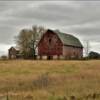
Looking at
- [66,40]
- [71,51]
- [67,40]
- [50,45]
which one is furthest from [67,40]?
[50,45]

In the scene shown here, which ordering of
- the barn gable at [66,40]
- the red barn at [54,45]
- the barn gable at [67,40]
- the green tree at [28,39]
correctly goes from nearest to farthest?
1. the red barn at [54,45]
2. the barn gable at [66,40]
3. the barn gable at [67,40]
4. the green tree at [28,39]

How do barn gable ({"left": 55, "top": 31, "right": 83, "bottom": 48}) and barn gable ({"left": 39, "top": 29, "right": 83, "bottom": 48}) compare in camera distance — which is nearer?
barn gable ({"left": 39, "top": 29, "right": 83, "bottom": 48})

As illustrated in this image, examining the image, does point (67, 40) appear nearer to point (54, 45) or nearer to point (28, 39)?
point (54, 45)

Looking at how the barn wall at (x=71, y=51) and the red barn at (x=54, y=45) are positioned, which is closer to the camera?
the red barn at (x=54, y=45)

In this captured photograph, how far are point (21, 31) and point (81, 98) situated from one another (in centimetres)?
8218

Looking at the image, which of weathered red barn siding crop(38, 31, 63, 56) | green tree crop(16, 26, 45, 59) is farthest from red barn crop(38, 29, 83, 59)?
green tree crop(16, 26, 45, 59)

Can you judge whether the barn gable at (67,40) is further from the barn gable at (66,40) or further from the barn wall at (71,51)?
the barn wall at (71,51)

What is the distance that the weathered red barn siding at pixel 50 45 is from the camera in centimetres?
7081

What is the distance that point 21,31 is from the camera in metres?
95.2

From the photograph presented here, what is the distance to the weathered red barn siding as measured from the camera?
Result: 70812 millimetres

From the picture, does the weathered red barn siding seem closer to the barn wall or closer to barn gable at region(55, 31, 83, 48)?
barn gable at region(55, 31, 83, 48)

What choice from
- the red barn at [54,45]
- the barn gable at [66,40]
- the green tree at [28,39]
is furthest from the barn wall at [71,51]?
the green tree at [28,39]

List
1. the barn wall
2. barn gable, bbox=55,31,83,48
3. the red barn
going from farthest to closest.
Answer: barn gable, bbox=55,31,83,48, the barn wall, the red barn

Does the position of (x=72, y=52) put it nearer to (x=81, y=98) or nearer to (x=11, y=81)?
(x=11, y=81)
